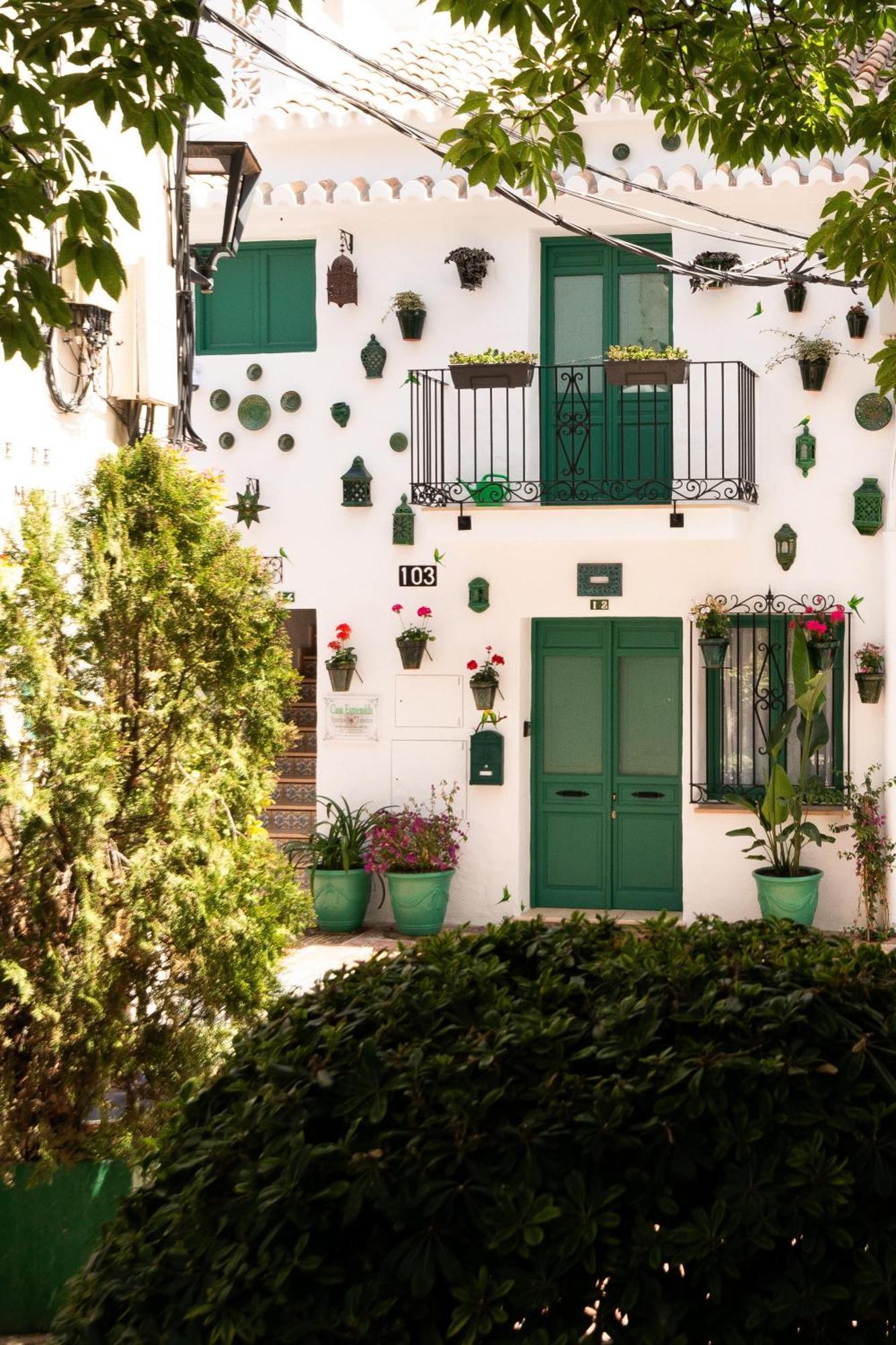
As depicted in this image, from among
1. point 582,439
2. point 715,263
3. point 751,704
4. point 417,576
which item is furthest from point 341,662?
point 715,263

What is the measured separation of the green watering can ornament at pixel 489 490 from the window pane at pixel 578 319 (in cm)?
130

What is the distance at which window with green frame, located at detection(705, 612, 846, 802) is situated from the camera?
1255 centimetres

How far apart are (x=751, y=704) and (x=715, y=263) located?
376 centimetres

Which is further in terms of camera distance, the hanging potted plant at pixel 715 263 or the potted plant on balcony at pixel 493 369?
the hanging potted plant at pixel 715 263

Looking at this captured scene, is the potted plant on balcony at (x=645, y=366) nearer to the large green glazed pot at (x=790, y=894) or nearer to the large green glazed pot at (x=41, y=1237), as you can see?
the large green glazed pot at (x=790, y=894)

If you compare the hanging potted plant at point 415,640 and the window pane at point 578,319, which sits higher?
the window pane at point 578,319

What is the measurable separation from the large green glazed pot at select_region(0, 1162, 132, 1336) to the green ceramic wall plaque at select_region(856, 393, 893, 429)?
30.9 feet

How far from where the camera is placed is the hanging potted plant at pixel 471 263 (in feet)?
42.3

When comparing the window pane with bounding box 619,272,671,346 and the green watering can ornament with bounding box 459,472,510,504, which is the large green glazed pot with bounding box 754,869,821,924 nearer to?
the green watering can ornament with bounding box 459,472,510,504

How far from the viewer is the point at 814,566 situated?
12.5m

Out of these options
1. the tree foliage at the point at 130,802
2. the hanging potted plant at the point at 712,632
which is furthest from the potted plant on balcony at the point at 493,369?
the tree foliage at the point at 130,802

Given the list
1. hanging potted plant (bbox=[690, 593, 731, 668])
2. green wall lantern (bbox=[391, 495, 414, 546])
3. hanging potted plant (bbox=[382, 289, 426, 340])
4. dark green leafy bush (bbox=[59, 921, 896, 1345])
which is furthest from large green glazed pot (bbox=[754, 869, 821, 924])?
dark green leafy bush (bbox=[59, 921, 896, 1345])

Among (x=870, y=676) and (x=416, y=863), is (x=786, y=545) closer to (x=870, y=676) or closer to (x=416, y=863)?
(x=870, y=676)

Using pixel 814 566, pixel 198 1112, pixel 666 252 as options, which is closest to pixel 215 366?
pixel 666 252
